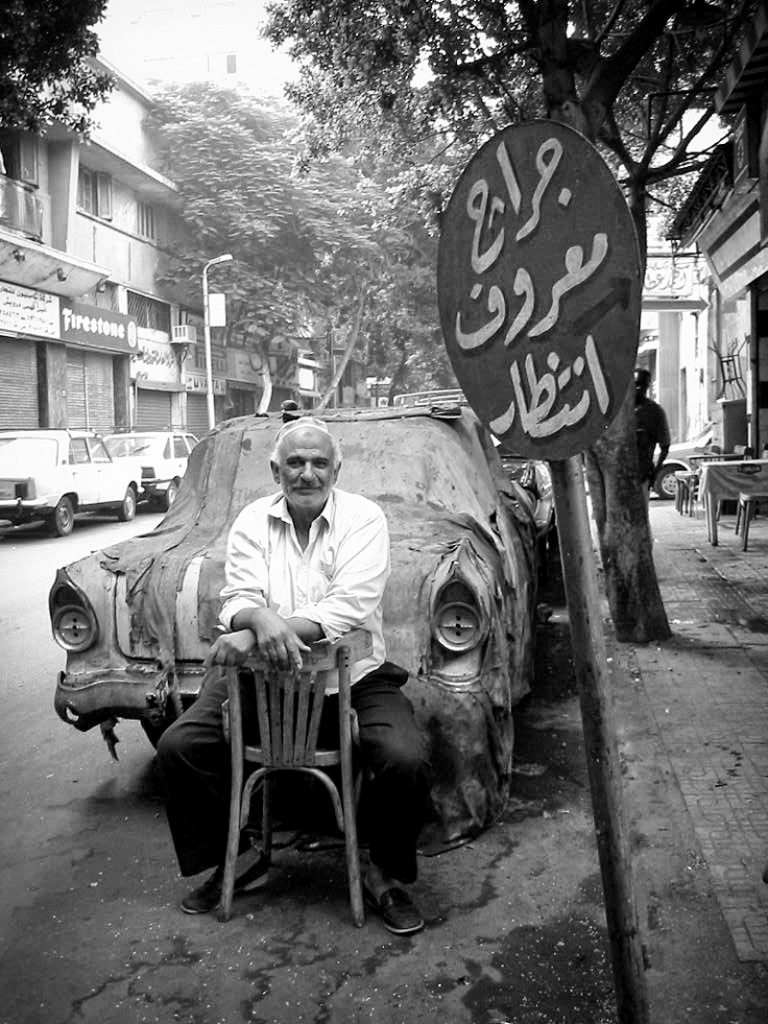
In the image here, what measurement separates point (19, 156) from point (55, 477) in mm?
9733

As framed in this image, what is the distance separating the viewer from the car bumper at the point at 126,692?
4094mm

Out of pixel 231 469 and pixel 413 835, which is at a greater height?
pixel 231 469

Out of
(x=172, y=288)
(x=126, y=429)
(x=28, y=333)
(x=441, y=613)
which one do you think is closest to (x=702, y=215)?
(x=441, y=613)

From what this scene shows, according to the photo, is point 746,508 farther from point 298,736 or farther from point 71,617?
point 298,736

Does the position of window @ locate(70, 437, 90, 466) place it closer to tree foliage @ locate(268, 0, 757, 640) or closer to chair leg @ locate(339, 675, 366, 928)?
tree foliage @ locate(268, 0, 757, 640)

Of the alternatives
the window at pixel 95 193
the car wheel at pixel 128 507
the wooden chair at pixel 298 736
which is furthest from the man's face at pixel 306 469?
the window at pixel 95 193

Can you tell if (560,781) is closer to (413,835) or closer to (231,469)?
(413,835)

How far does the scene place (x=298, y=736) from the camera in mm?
3195

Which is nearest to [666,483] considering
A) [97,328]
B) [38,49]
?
[38,49]

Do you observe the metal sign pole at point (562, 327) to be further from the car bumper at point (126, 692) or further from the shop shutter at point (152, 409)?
the shop shutter at point (152, 409)

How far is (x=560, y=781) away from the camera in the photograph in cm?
457

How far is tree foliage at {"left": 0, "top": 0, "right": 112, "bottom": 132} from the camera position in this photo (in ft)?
28.6

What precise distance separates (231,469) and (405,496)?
1.04 metres

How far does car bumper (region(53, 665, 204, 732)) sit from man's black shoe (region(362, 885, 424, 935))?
3.97 feet
